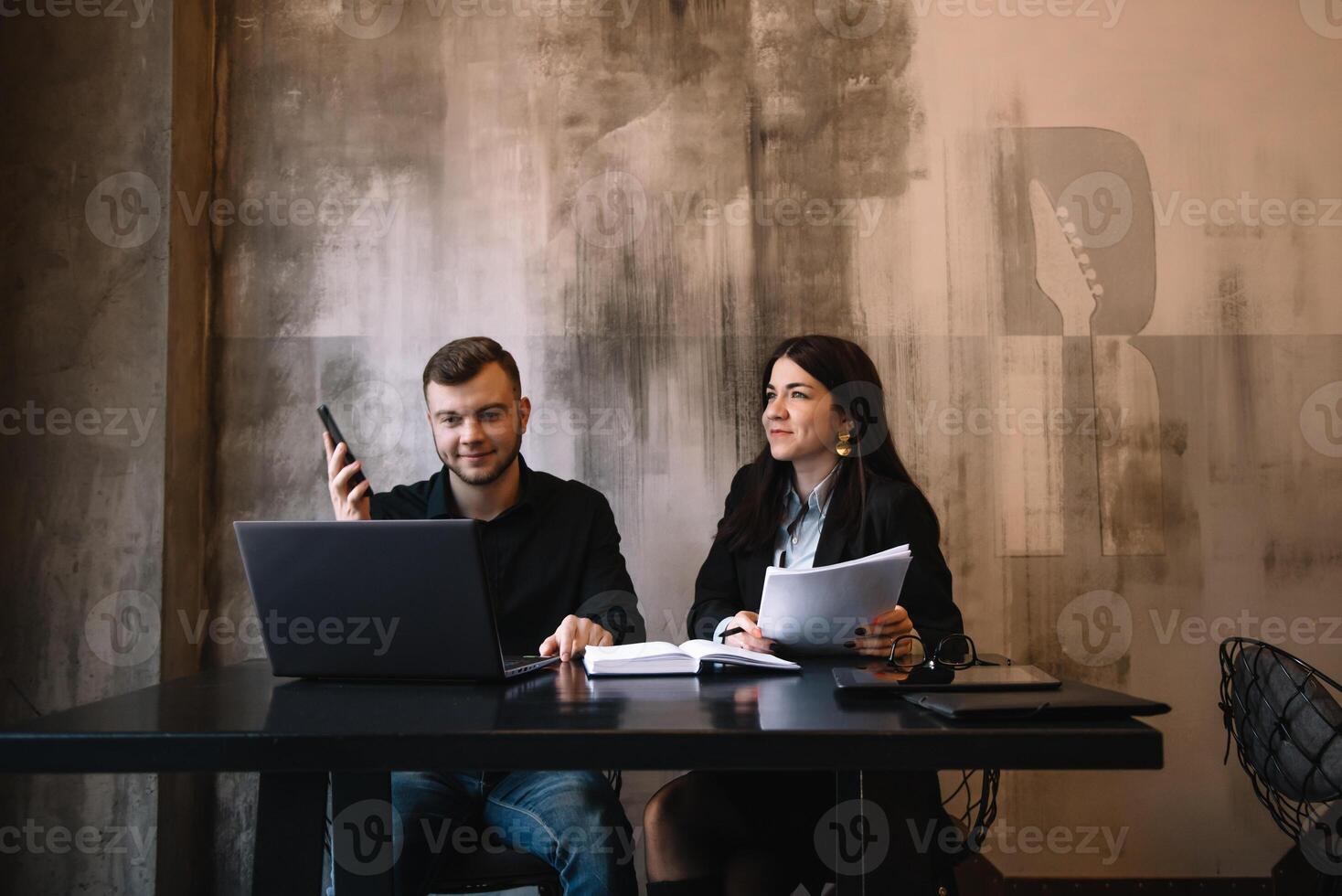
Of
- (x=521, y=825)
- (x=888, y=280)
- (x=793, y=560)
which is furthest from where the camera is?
(x=888, y=280)

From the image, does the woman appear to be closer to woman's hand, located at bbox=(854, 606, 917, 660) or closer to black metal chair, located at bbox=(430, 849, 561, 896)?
woman's hand, located at bbox=(854, 606, 917, 660)

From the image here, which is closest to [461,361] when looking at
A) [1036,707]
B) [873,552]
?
[873,552]

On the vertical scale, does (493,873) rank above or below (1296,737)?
below

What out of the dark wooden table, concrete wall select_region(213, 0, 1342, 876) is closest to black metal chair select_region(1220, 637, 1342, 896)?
the dark wooden table

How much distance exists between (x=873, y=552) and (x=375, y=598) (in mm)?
1255

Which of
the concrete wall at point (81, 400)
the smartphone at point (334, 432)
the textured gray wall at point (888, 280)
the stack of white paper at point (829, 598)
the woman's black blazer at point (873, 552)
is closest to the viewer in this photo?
the stack of white paper at point (829, 598)

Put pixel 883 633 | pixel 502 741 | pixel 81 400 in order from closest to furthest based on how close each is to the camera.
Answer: pixel 502 741
pixel 883 633
pixel 81 400

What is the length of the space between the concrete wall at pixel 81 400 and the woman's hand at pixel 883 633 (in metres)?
1.94

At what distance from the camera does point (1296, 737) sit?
180cm

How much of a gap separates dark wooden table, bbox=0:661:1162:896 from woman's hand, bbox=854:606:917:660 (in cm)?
52

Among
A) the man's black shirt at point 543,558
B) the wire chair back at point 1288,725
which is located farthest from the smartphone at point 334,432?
the wire chair back at point 1288,725

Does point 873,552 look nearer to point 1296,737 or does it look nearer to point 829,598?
point 829,598

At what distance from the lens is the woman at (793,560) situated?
1.77 metres

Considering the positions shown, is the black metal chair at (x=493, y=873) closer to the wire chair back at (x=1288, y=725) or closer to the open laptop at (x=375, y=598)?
the open laptop at (x=375, y=598)
